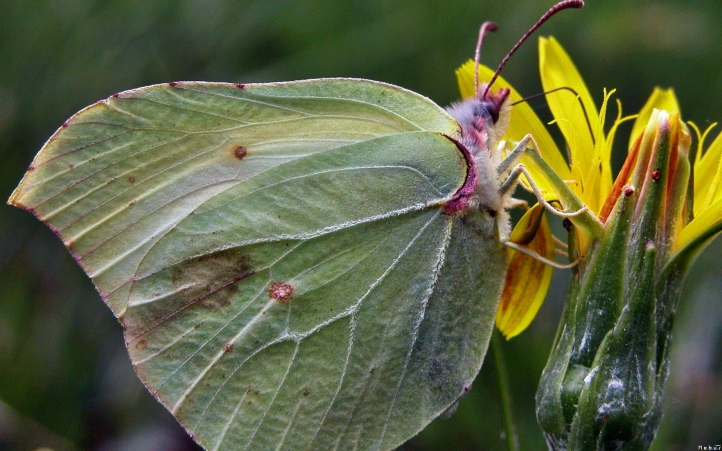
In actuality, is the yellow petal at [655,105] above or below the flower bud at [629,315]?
above

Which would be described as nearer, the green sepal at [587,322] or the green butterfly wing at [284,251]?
the green sepal at [587,322]

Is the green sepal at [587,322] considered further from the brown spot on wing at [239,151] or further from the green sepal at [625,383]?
the brown spot on wing at [239,151]

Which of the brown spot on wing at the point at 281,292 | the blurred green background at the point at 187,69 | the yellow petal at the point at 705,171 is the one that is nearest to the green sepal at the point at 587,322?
the yellow petal at the point at 705,171

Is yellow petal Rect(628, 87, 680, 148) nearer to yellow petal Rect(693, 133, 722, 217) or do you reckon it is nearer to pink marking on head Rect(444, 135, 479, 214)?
yellow petal Rect(693, 133, 722, 217)

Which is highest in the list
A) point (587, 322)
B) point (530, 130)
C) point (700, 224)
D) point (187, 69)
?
point (187, 69)

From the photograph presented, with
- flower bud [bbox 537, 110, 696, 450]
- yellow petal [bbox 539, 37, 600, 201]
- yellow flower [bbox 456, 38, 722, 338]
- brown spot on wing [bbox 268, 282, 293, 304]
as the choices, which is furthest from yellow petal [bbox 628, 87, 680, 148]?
brown spot on wing [bbox 268, 282, 293, 304]

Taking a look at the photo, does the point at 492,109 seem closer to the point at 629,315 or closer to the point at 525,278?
the point at 525,278

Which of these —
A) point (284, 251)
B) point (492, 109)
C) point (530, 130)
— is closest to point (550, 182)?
point (492, 109)
